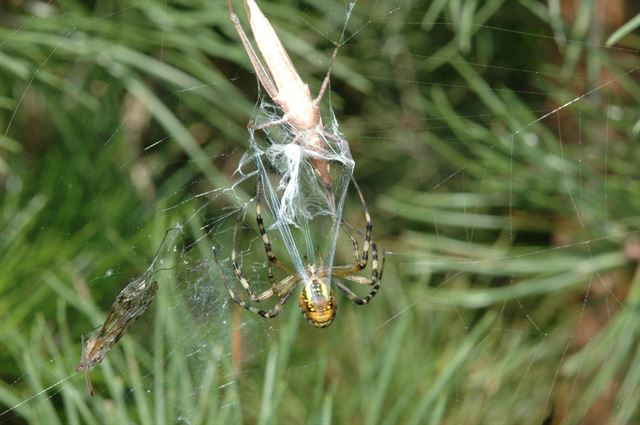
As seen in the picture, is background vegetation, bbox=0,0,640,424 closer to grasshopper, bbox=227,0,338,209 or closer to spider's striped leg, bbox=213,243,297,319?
spider's striped leg, bbox=213,243,297,319

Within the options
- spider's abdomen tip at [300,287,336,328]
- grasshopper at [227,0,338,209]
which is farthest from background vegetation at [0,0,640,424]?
grasshopper at [227,0,338,209]

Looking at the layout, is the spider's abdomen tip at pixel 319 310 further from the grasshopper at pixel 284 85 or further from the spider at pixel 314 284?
the grasshopper at pixel 284 85

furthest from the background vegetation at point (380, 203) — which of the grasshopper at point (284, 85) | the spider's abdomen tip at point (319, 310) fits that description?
the grasshopper at point (284, 85)

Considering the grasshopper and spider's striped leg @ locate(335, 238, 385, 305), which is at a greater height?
the grasshopper

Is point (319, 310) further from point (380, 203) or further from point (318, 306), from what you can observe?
point (380, 203)

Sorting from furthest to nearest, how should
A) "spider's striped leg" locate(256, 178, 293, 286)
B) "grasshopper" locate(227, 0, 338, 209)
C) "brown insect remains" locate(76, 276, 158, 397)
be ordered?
"spider's striped leg" locate(256, 178, 293, 286), "brown insect remains" locate(76, 276, 158, 397), "grasshopper" locate(227, 0, 338, 209)

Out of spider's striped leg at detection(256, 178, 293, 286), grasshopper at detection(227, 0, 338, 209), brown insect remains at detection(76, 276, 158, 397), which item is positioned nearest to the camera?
grasshopper at detection(227, 0, 338, 209)

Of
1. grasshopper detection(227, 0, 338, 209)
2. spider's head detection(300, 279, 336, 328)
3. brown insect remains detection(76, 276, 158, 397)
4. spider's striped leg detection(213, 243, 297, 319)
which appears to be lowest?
spider's striped leg detection(213, 243, 297, 319)

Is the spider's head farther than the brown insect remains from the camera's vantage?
Yes
